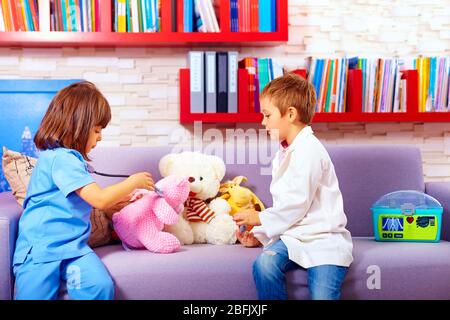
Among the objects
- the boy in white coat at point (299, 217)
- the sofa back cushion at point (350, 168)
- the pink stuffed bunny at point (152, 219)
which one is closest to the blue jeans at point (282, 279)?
the boy in white coat at point (299, 217)

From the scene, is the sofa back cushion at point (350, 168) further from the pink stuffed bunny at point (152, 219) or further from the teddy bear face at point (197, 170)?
the pink stuffed bunny at point (152, 219)

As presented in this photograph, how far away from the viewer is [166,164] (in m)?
2.18

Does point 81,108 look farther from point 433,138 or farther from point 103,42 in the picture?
point 433,138

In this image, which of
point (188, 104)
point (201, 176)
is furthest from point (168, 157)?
point (188, 104)

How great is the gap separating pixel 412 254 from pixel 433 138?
1.28 metres

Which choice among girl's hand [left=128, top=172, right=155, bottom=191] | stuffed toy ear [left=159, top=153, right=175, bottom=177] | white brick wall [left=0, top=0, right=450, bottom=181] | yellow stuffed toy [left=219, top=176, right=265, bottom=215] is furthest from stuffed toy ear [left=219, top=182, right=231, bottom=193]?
white brick wall [left=0, top=0, right=450, bottom=181]

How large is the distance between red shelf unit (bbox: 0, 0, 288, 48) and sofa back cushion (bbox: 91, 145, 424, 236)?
0.64m

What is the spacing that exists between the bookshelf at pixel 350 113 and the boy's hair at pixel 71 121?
3.19 feet

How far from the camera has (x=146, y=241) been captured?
76.4 inches

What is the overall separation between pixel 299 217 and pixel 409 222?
0.49m

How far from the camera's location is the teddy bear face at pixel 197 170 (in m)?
2.14

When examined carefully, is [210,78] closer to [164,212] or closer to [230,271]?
[164,212]

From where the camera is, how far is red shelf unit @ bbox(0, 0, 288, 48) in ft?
8.86

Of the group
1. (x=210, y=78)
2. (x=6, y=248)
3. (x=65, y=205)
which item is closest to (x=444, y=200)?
(x=210, y=78)
